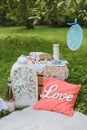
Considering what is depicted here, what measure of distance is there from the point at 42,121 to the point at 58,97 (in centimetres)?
57

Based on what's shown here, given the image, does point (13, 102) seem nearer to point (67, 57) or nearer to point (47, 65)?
point (47, 65)

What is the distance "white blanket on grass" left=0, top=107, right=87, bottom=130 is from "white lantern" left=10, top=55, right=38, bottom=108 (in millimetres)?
671

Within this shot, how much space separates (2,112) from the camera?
18.5 ft

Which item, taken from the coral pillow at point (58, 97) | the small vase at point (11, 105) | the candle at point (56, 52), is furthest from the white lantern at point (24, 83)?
the candle at point (56, 52)

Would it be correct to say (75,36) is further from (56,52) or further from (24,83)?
(24,83)

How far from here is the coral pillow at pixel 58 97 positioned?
5.30 metres

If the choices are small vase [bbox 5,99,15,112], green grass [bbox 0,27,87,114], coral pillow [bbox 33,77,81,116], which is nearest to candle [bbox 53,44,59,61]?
green grass [bbox 0,27,87,114]

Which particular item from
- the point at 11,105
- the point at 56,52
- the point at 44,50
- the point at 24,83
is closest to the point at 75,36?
the point at 56,52

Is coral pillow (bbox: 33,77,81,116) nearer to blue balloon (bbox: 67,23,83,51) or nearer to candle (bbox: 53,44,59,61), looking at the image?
blue balloon (bbox: 67,23,83,51)

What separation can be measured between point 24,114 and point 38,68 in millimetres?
1106

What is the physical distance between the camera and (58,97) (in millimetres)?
5438

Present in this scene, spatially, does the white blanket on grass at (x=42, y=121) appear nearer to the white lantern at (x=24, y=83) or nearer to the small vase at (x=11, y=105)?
the small vase at (x=11, y=105)

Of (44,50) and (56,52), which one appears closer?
(56,52)

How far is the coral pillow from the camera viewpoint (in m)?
5.30
